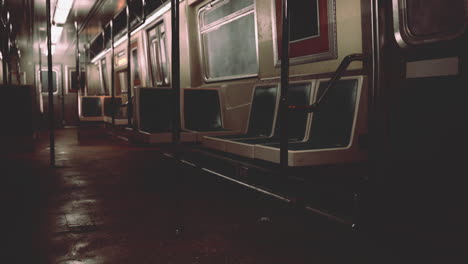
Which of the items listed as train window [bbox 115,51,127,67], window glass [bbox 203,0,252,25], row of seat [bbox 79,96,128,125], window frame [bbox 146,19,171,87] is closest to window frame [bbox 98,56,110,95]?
train window [bbox 115,51,127,67]

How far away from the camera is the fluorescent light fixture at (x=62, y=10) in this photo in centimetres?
819

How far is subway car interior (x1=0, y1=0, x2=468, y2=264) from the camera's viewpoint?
5.98ft

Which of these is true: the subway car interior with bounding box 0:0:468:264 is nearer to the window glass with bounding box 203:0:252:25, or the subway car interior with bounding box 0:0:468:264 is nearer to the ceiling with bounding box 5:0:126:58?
the window glass with bounding box 203:0:252:25

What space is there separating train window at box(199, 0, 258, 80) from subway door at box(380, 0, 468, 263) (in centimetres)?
221

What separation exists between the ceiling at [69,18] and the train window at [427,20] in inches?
233

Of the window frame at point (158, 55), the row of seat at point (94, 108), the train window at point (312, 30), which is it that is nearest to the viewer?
the train window at point (312, 30)

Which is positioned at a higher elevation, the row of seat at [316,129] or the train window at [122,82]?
the train window at [122,82]

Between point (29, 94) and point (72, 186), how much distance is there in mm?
3274

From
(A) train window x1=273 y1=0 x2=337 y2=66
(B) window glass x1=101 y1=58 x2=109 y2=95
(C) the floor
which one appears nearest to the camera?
(C) the floor

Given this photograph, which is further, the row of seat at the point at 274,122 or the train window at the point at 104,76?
the train window at the point at 104,76

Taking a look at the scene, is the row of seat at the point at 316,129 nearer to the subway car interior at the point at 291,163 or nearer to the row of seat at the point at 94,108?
the subway car interior at the point at 291,163

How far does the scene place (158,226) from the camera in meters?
2.20

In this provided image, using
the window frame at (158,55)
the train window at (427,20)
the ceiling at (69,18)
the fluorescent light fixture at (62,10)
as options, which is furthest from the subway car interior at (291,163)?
the fluorescent light fixture at (62,10)

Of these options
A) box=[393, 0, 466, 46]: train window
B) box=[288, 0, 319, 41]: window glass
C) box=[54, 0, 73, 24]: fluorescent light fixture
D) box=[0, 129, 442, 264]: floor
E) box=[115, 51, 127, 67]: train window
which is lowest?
box=[0, 129, 442, 264]: floor
